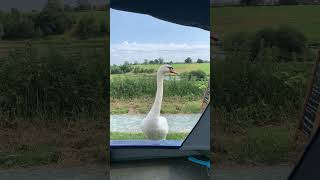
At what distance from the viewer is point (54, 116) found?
6.66 metres

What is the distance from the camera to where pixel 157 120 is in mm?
6004

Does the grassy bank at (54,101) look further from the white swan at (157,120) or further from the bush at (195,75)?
the bush at (195,75)

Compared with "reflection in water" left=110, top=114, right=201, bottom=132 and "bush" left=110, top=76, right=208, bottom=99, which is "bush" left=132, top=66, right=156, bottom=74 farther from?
"reflection in water" left=110, top=114, right=201, bottom=132

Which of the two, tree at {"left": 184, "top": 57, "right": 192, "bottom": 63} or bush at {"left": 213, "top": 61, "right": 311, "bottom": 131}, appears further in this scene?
bush at {"left": 213, "top": 61, "right": 311, "bottom": 131}

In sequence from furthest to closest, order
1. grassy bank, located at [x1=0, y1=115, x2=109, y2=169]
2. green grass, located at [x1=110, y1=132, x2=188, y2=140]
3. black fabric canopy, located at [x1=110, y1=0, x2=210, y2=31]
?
grassy bank, located at [x1=0, y1=115, x2=109, y2=169], green grass, located at [x1=110, y1=132, x2=188, y2=140], black fabric canopy, located at [x1=110, y1=0, x2=210, y2=31]

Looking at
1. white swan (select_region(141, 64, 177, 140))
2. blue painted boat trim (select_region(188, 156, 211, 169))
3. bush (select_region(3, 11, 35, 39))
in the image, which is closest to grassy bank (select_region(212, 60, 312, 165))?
blue painted boat trim (select_region(188, 156, 211, 169))

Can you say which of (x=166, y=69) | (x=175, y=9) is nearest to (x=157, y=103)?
(x=166, y=69)

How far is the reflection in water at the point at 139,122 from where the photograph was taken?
596 cm

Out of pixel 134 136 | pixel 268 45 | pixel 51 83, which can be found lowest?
pixel 134 136

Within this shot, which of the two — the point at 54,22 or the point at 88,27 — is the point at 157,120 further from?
the point at 54,22

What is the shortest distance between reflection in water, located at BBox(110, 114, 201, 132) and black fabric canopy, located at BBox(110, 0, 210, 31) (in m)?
1.00

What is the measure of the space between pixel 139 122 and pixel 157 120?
0.68 feet

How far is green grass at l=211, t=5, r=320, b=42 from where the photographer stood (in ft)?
22.0

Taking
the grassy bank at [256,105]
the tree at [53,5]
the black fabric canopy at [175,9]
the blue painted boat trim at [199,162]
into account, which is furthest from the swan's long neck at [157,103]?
the tree at [53,5]
